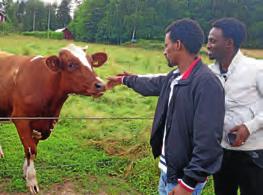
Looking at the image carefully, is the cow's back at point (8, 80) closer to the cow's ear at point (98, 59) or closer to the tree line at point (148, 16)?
the cow's ear at point (98, 59)

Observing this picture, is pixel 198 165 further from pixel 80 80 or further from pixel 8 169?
pixel 8 169

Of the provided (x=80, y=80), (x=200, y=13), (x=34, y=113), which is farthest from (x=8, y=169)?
(x=200, y=13)

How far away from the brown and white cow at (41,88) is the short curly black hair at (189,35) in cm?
182

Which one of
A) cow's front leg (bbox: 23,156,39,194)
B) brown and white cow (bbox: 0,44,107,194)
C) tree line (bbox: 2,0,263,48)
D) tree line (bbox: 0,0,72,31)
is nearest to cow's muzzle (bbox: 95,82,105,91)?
brown and white cow (bbox: 0,44,107,194)

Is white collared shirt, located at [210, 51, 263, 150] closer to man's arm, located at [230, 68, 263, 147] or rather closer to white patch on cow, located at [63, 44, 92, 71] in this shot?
man's arm, located at [230, 68, 263, 147]

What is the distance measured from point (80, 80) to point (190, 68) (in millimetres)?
2015

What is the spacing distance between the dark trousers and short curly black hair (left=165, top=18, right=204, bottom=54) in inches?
31.7

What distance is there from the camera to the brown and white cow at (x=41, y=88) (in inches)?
155

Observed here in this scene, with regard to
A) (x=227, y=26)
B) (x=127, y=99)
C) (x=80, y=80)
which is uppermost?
(x=227, y=26)

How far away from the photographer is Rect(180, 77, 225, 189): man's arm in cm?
195

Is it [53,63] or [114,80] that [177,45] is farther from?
[53,63]

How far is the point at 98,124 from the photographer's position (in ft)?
21.6

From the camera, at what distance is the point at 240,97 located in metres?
2.45

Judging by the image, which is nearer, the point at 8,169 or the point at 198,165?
the point at 198,165
